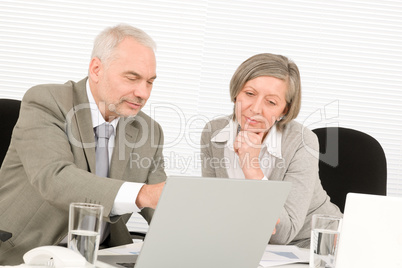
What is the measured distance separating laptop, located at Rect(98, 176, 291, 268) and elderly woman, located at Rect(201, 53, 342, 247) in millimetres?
1043

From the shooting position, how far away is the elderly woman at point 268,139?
2.59 m

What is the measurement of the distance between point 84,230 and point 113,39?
109 centimetres

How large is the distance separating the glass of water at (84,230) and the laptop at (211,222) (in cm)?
12

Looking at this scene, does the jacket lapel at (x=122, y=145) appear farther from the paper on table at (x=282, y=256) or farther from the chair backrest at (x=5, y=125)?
the paper on table at (x=282, y=256)

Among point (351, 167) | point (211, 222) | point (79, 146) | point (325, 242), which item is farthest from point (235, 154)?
point (211, 222)

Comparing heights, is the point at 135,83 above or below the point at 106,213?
above

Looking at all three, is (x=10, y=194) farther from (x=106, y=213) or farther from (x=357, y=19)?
(x=357, y=19)

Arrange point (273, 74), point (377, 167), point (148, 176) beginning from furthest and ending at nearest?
point (377, 167), point (273, 74), point (148, 176)

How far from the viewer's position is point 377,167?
282cm

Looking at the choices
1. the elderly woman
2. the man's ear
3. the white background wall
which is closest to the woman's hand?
the elderly woman

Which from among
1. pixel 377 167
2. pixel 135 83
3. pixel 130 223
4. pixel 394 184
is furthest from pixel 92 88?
pixel 394 184

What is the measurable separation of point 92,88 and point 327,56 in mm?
2374

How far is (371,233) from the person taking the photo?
1264mm

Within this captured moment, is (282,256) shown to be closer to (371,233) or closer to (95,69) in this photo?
(371,233)
